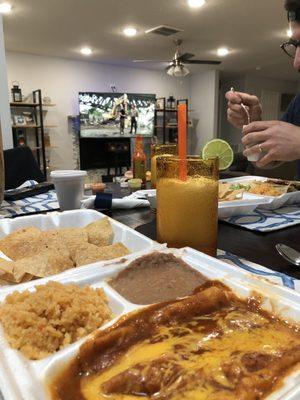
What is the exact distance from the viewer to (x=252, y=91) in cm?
911

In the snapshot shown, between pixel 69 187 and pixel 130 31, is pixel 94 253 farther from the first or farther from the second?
pixel 130 31

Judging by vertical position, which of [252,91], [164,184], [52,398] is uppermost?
[252,91]

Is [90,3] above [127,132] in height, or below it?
above

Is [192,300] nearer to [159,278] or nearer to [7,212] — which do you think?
[159,278]

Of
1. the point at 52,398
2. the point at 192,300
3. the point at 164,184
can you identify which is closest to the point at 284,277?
the point at 192,300

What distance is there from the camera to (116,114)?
25.8 ft

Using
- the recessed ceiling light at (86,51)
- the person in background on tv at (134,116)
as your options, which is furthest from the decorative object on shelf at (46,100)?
the person in background on tv at (134,116)

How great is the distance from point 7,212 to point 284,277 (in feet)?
3.54

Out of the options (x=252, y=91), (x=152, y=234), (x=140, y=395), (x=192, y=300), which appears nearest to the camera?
(x=140, y=395)

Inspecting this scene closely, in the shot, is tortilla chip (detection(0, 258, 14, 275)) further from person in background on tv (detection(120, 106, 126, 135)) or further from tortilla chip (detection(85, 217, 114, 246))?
person in background on tv (detection(120, 106, 126, 135))

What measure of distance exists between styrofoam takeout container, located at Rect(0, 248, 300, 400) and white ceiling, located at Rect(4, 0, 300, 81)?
4.30 metres

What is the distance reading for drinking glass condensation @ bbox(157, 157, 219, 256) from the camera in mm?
806

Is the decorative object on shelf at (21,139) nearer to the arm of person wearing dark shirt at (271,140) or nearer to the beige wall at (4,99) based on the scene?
the beige wall at (4,99)

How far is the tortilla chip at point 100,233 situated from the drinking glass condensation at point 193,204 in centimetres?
19
